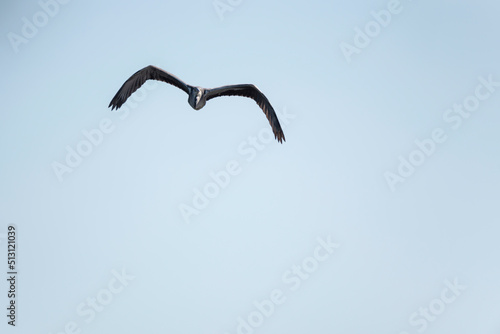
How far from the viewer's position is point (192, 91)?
26.5m

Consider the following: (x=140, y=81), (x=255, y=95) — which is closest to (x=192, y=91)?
(x=140, y=81)

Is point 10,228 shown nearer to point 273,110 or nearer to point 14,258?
point 14,258

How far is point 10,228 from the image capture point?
32.9m

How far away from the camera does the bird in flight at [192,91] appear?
2642 centimetres

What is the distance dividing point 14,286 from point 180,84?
1173 cm

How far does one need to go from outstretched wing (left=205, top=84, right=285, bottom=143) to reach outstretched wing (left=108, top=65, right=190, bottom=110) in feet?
3.94

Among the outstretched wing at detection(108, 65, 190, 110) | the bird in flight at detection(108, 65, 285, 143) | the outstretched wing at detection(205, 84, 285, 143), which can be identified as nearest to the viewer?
the bird in flight at detection(108, 65, 285, 143)

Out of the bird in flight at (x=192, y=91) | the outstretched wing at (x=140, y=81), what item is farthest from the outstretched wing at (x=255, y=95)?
the outstretched wing at (x=140, y=81)

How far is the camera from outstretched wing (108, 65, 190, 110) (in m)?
27.2

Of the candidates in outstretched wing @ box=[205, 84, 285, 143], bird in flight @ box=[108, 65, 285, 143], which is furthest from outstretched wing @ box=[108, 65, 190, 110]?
outstretched wing @ box=[205, 84, 285, 143]

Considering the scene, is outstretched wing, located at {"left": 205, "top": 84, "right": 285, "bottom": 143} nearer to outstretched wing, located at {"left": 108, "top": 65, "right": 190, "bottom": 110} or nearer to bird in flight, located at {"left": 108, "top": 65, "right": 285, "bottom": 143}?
bird in flight, located at {"left": 108, "top": 65, "right": 285, "bottom": 143}

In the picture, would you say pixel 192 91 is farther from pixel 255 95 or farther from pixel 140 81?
pixel 255 95

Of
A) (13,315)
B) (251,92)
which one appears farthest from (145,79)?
(13,315)

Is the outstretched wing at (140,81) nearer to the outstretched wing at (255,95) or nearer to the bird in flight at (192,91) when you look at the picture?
the bird in flight at (192,91)
